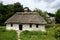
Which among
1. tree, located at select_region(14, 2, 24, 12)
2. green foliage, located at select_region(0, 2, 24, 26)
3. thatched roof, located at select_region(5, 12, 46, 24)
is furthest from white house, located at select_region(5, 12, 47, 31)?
tree, located at select_region(14, 2, 24, 12)

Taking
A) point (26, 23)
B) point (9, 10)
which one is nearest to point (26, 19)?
point (26, 23)

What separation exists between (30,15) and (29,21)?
2.94 meters

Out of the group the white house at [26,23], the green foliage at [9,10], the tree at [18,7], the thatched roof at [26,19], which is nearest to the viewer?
the white house at [26,23]

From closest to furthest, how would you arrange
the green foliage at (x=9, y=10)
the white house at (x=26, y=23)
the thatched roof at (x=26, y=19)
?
1. the white house at (x=26, y=23)
2. the thatched roof at (x=26, y=19)
3. the green foliage at (x=9, y=10)

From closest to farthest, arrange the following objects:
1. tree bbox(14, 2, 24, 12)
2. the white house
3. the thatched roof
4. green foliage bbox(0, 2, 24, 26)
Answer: the white house, the thatched roof, green foliage bbox(0, 2, 24, 26), tree bbox(14, 2, 24, 12)

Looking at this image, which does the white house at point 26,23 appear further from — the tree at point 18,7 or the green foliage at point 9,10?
the tree at point 18,7

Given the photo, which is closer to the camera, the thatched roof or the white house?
the white house

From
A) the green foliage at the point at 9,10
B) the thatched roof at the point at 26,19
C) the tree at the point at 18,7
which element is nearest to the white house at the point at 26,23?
the thatched roof at the point at 26,19

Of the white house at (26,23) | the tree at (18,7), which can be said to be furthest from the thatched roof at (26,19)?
the tree at (18,7)

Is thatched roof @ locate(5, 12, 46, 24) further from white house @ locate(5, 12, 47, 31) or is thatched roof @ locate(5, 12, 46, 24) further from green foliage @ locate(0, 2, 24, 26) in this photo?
green foliage @ locate(0, 2, 24, 26)

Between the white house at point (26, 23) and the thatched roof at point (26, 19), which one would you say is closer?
the white house at point (26, 23)

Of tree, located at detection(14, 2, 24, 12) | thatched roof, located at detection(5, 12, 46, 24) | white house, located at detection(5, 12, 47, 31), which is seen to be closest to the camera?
white house, located at detection(5, 12, 47, 31)

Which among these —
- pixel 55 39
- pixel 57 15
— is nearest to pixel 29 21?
pixel 55 39

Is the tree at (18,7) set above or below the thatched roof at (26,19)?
above
